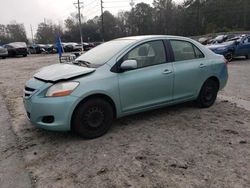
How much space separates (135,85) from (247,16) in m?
61.2

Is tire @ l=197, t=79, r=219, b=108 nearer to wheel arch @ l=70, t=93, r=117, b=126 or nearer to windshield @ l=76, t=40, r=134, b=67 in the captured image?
windshield @ l=76, t=40, r=134, b=67

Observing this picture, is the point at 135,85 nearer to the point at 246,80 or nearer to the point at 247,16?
the point at 246,80

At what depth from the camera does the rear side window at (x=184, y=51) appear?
15.6ft

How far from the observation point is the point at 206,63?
5117mm

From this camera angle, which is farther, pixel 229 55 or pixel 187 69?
pixel 229 55

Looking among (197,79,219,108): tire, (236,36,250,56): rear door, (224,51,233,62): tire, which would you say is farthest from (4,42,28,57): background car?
(197,79,219,108): tire

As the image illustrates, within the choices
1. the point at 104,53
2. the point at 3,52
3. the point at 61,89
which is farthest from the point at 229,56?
the point at 3,52

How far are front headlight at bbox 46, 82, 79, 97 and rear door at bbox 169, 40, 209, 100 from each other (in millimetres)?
2027

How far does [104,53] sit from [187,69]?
1665 mm

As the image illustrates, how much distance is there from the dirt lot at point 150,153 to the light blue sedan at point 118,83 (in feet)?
1.09

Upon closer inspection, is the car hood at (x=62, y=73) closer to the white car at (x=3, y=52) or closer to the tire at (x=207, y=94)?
the tire at (x=207, y=94)

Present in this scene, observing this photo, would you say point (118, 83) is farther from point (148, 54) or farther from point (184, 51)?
point (184, 51)

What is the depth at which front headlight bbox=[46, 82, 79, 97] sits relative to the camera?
11.7 ft

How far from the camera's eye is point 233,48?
48.2 feet
